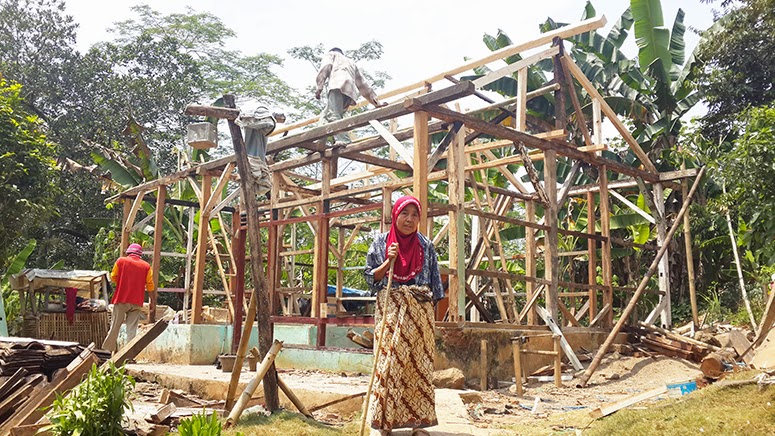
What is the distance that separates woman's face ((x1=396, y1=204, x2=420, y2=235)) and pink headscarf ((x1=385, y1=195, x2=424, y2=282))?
3 cm

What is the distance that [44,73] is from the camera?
22.8m

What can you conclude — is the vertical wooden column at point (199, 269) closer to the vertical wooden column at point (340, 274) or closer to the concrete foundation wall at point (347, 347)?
the concrete foundation wall at point (347, 347)

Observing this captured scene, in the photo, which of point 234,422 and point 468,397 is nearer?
point 234,422

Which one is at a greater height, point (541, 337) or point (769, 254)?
point (769, 254)

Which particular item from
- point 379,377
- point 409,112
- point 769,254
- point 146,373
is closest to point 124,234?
point 146,373

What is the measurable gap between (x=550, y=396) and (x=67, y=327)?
797cm

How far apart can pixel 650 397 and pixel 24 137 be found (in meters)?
10.9

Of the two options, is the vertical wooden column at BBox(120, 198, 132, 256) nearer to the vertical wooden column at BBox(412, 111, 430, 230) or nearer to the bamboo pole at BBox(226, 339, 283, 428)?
the vertical wooden column at BBox(412, 111, 430, 230)

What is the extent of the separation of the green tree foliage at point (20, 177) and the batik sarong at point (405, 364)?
30.0 feet

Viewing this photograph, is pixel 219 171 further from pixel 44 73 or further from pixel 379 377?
pixel 44 73

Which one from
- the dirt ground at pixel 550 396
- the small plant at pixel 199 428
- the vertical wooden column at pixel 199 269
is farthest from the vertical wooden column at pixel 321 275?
the small plant at pixel 199 428

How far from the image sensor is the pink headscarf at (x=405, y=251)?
4996 millimetres

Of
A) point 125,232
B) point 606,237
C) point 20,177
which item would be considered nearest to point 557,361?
point 606,237

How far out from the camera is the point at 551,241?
9539mm
